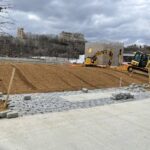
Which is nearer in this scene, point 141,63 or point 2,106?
point 2,106

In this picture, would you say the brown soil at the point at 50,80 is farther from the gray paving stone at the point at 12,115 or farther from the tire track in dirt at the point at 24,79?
the gray paving stone at the point at 12,115

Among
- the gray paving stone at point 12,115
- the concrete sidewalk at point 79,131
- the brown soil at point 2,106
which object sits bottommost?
the concrete sidewalk at point 79,131

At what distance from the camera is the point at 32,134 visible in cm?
804

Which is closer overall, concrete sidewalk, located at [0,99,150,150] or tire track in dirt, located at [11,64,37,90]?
concrete sidewalk, located at [0,99,150,150]

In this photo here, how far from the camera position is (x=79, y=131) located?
8.60 meters

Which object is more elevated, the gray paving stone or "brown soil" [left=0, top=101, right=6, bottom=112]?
the gray paving stone

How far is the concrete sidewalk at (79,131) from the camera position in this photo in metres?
7.42

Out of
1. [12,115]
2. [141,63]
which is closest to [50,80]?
[12,115]

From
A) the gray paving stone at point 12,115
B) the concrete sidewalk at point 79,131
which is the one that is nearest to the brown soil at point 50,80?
the gray paving stone at point 12,115

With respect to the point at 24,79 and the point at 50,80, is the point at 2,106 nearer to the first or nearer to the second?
the point at 24,79

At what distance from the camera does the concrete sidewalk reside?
7.42 metres

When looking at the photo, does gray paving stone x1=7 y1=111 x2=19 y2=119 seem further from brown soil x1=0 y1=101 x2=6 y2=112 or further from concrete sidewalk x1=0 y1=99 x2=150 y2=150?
brown soil x1=0 y1=101 x2=6 y2=112

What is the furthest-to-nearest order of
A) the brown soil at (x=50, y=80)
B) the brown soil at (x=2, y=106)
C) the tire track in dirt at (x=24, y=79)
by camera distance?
the tire track in dirt at (x=24, y=79), the brown soil at (x=50, y=80), the brown soil at (x=2, y=106)

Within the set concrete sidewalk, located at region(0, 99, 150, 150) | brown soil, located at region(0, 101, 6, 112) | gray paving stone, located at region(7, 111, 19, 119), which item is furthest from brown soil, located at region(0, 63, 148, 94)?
concrete sidewalk, located at region(0, 99, 150, 150)
